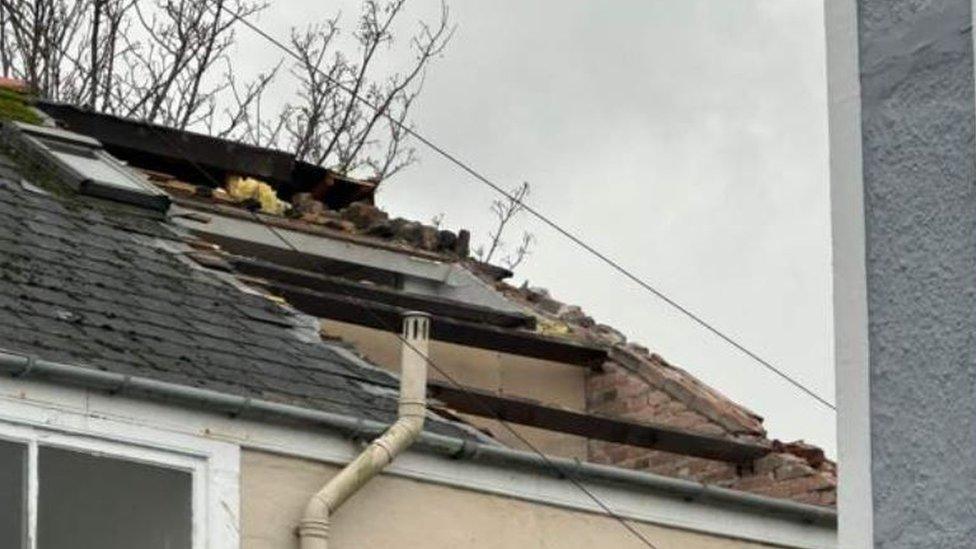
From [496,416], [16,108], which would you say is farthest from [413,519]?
[16,108]

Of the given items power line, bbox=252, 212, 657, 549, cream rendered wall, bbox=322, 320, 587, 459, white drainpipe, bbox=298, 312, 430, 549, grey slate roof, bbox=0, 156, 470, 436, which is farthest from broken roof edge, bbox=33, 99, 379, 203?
white drainpipe, bbox=298, 312, 430, 549

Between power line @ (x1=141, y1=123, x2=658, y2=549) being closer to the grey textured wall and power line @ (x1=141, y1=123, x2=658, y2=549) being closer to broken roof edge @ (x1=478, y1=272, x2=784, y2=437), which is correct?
broken roof edge @ (x1=478, y1=272, x2=784, y2=437)

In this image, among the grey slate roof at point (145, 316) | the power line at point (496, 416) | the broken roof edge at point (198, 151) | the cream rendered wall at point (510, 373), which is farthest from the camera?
the broken roof edge at point (198, 151)

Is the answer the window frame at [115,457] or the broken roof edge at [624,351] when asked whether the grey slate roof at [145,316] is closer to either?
the window frame at [115,457]

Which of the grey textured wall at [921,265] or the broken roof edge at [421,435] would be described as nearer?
the grey textured wall at [921,265]

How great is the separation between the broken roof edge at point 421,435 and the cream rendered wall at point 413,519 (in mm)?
169

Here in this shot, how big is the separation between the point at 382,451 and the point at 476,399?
2228 millimetres

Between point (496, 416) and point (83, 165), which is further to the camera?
point (496, 416)

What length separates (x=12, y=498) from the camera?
391 inches

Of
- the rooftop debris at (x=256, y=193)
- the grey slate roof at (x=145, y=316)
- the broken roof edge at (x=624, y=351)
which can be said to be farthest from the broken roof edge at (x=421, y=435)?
the rooftop debris at (x=256, y=193)

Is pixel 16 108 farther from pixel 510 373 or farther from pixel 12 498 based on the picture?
pixel 12 498

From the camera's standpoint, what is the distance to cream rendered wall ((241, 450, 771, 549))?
35.2 ft

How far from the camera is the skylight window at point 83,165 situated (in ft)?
41.5

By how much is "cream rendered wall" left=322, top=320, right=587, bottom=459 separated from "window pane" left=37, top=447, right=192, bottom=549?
425 centimetres
